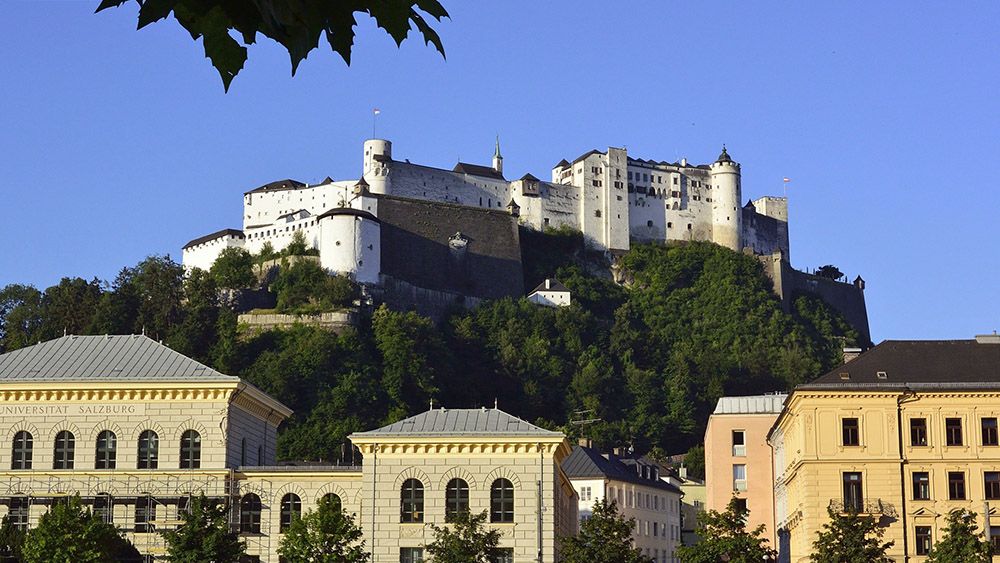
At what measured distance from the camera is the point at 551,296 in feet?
490

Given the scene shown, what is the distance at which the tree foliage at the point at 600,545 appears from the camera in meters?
48.9

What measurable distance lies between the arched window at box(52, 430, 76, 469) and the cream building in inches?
1.3

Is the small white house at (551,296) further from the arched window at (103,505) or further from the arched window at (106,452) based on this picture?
the arched window at (103,505)

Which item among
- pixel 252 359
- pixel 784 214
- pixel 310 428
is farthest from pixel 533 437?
pixel 784 214

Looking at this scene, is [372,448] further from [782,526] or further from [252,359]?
[252,359]

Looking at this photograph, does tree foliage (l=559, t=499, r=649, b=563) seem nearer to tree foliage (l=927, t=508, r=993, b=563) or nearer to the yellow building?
the yellow building

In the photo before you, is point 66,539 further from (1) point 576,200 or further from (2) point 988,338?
(1) point 576,200

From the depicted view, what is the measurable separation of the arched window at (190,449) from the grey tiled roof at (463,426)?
5.11 meters

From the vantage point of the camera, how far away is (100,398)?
167 feet

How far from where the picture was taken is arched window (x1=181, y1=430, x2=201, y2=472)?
5072 centimetres

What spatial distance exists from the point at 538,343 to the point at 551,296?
9556mm

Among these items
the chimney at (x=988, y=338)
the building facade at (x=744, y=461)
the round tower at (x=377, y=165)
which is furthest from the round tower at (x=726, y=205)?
the chimney at (x=988, y=338)

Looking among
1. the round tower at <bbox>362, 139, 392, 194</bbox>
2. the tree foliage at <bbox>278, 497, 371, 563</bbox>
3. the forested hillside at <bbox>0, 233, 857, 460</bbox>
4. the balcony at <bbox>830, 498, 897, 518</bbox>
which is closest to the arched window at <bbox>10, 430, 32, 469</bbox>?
the tree foliage at <bbox>278, 497, 371, 563</bbox>

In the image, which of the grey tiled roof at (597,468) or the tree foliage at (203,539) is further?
the grey tiled roof at (597,468)
